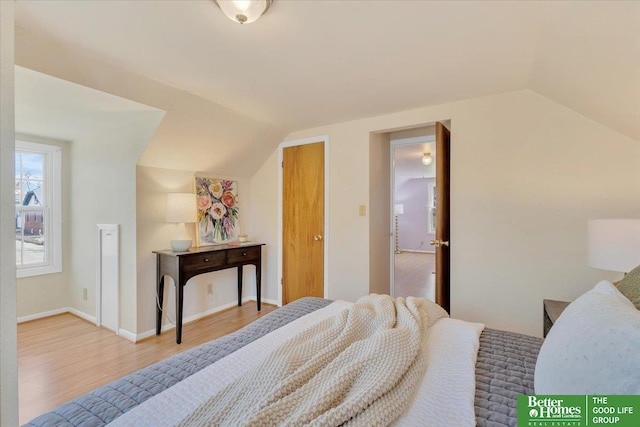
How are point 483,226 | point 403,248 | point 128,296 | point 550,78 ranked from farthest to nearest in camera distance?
point 403,248
point 128,296
point 483,226
point 550,78

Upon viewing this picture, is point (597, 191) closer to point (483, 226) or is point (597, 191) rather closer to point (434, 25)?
point (483, 226)

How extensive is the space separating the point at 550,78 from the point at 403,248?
710 cm

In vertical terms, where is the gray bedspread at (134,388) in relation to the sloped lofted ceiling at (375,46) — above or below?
below

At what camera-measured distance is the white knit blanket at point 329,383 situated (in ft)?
2.63

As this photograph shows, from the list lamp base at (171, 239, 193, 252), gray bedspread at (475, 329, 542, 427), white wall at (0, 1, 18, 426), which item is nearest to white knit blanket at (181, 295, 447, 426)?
gray bedspread at (475, 329, 542, 427)

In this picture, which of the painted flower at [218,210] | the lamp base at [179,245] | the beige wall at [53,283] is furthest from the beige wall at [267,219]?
the beige wall at [53,283]

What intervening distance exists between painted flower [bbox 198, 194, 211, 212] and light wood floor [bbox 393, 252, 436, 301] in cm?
267

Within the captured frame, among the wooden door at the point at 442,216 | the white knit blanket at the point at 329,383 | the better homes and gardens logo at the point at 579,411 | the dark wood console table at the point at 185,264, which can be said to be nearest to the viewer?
the better homes and gardens logo at the point at 579,411

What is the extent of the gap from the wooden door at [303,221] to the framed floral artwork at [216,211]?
25.8 inches

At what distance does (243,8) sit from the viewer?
52.5 inches

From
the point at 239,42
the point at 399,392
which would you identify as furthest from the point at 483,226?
the point at 239,42

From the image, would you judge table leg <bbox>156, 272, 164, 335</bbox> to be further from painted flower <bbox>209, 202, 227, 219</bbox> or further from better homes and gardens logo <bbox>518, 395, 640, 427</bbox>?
better homes and gardens logo <bbox>518, 395, 640, 427</bbox>

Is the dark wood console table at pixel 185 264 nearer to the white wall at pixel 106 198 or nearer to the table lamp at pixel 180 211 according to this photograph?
the table lamp at pixel 180 211

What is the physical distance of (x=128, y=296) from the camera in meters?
2.85
